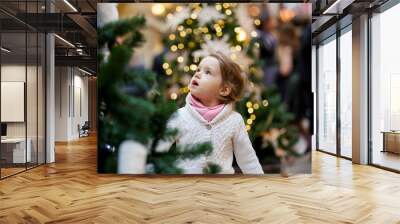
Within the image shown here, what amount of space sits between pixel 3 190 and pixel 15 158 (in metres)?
1.47

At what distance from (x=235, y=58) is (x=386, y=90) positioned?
3.04 metres

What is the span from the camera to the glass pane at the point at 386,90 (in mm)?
6898

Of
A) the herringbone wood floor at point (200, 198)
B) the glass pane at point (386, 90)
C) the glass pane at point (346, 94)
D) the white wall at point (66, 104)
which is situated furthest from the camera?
the white wall at point (66, 104)

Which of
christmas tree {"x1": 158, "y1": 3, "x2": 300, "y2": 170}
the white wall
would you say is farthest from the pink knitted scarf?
the white wall

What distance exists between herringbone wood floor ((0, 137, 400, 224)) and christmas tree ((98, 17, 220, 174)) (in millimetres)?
349

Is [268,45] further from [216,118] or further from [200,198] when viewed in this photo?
[200,198]

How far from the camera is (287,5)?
6305mm

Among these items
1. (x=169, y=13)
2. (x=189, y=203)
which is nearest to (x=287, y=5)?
(x=169, y=13)

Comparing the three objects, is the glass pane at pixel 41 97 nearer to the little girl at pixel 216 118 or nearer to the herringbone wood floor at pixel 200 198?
the herringbone wood floor at pixel 200 198

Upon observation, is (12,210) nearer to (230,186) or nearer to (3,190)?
(3,190)

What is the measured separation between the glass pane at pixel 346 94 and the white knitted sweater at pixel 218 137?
11.4ft

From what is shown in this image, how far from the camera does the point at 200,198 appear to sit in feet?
15.6

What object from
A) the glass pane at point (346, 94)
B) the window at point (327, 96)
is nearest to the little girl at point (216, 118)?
the glass pane at point (346, 94)

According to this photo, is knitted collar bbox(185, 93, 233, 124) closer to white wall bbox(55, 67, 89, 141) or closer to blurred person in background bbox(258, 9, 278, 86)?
blurred person in background bbox(258, 9, 278, 86)
